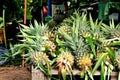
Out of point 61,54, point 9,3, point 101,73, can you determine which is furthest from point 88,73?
point 9,3

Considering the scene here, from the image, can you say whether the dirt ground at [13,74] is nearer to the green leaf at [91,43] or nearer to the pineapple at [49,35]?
the pineapple at [49,35]

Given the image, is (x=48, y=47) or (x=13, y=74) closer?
(x=48, y=47)

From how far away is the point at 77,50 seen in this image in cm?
283

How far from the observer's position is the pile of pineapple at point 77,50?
9.08 ft

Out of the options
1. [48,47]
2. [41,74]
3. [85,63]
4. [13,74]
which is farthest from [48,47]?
[13,74]

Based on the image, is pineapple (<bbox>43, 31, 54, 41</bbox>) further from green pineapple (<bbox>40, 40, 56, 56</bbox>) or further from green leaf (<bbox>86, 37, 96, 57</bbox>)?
green leaf (<bbox>86, 37, 96, 57</bbox>)

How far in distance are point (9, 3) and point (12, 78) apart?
4817 millimetres

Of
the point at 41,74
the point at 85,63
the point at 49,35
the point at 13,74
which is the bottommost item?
the point at 13,74

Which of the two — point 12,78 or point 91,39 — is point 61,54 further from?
point 12,78

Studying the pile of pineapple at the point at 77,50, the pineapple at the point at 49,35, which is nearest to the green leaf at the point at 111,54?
the pile of pineapple at the point at 77,50

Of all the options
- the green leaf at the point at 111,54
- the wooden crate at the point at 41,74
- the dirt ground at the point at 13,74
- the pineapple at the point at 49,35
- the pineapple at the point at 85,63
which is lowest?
the dirt ground at the point at 13,74

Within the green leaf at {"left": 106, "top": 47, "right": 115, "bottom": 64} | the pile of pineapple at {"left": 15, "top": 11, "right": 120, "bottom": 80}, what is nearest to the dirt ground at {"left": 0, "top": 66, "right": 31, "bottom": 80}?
the pile of pineapple at {"left": 15, "top": 11, "right": 120, "bottom": 80}

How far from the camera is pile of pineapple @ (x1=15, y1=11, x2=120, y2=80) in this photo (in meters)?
2.77

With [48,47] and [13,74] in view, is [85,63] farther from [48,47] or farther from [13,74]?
[13,74]
